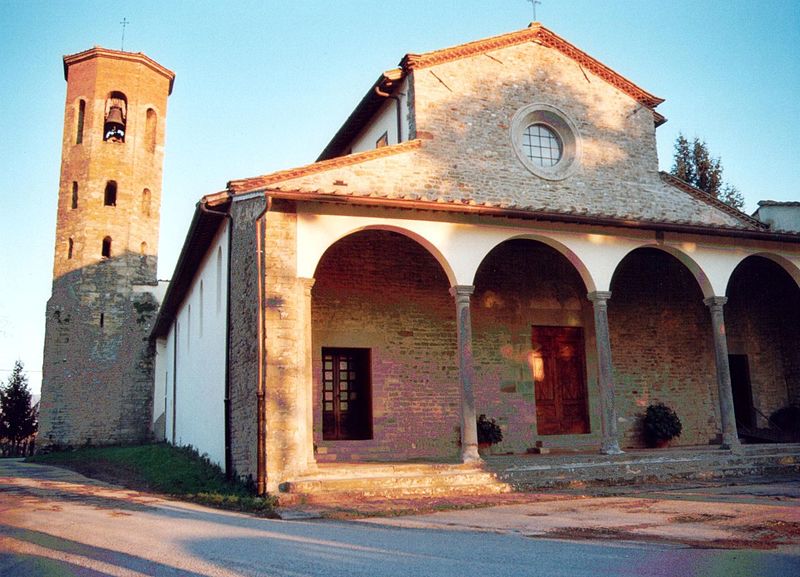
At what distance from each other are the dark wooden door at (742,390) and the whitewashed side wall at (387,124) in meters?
9.73

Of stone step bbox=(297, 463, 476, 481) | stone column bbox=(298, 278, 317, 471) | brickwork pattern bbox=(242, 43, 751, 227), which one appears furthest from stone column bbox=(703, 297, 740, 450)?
stone column bbox=(298, 278, 317, 471)

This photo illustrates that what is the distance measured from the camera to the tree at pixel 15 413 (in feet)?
106

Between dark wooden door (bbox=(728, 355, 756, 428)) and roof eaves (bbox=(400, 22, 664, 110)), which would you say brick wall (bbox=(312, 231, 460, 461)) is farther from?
dark wooden door (bbox=(728, 355, 756, 428))

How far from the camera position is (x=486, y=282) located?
15.0 meters

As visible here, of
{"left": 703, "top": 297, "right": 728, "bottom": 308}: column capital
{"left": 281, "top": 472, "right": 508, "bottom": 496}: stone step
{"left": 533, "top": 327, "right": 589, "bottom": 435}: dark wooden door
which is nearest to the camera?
{"left": 281, "top": 472, "right": 508, "bottom": 496}: stone step

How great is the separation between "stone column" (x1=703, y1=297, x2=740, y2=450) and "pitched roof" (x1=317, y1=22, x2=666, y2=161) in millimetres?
5319

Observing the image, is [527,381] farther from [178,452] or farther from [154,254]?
[154,254]

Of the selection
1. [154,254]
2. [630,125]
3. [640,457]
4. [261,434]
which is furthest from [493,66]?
[154,254]

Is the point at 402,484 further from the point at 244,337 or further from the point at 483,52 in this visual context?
the point at 483,52

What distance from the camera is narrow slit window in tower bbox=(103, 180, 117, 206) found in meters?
25.2

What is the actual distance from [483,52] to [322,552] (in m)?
11.7

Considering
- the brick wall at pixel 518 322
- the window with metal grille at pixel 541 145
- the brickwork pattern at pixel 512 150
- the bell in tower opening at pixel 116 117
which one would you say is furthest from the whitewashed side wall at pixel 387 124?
the bell in tower opening at pixel 116 117

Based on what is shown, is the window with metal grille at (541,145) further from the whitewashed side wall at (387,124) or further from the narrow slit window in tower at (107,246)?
the narrow slit window in tower at (107,246)

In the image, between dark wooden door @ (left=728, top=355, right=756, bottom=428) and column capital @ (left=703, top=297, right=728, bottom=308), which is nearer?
column capital @ (left=703, top=297, right=728, bottom=308)
